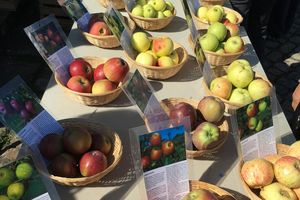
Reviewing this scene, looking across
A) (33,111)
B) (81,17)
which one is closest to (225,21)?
(81,17)

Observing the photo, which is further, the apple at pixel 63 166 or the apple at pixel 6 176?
the apple at pixel 63 166

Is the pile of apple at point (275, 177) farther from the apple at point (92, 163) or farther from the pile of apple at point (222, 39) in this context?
the pile of apple at point (222, 39)

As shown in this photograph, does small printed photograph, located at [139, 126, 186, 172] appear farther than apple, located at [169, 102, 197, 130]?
No

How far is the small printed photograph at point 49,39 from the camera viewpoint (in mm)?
1595

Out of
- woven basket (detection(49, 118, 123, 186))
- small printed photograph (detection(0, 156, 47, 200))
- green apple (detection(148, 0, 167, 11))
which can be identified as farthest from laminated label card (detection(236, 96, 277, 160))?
green apple (detection(148, 0, 167, 11))

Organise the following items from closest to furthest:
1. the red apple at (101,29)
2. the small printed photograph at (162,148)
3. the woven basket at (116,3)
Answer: the small printed photograph at (162,148) → the red apple at (101,29) → the woven basket at (116,3)

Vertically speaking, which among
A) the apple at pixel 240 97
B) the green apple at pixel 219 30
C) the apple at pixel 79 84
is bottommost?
the apple at pixel 240 97

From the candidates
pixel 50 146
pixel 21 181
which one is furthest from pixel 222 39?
pixel 21 181

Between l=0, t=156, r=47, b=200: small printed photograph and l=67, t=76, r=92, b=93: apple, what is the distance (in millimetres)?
613

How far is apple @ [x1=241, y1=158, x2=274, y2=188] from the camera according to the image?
4.13 feet

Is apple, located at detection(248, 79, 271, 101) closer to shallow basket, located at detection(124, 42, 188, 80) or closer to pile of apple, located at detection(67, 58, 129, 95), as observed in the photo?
shallow basket, located at detection(124, 42, 188, 80)

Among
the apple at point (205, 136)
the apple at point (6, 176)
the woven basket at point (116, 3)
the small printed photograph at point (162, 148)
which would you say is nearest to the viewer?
the apple at point (6, 176)

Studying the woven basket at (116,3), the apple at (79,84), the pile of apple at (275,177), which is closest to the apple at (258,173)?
the pile of apple at (275,177)

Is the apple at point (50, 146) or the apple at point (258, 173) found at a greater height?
the apple at point (50, 146)
